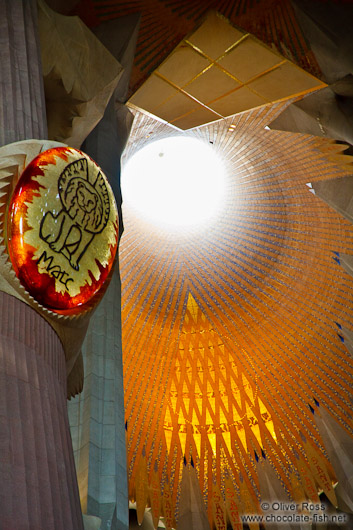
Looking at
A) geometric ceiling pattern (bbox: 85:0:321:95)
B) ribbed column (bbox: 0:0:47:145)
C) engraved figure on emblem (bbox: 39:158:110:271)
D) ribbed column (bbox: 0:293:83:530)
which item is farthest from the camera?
geometric ceiling pattern (bbox: 85:0:321:95)

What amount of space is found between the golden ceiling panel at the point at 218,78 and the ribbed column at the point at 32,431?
4809 millimetres

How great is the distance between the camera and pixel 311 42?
6543 mm

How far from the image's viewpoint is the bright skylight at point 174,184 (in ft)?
35.3

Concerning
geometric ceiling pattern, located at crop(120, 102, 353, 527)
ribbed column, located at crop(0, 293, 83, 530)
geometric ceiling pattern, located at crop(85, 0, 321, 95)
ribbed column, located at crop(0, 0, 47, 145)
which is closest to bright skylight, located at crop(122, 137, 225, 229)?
geometric ceiling pattern, located at crop(120, 102, 353, 527)

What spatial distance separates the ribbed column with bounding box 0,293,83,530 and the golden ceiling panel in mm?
4809

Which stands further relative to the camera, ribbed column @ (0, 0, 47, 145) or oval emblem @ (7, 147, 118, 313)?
ribbed column @ (0, 0, 47, 145)

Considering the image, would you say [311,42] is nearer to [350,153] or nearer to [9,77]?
[350,153]

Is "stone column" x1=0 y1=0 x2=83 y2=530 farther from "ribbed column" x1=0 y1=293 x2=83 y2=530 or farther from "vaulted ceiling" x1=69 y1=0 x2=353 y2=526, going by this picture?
"vaulted ceiling" x1=69 y1=0 x2=353 y2=526

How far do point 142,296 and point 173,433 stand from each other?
2607mm

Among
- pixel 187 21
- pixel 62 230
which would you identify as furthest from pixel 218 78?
pixel 62 230

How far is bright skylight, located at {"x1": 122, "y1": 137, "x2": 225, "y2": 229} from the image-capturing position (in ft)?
35.3

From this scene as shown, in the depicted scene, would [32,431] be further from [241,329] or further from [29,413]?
[241,329]

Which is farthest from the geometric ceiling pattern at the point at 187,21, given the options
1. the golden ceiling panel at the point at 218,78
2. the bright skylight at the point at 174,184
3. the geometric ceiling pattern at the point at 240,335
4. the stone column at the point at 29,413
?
the bright skylight at the point at 174,184

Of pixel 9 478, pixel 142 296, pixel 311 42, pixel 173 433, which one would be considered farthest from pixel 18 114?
pixel 173 433
